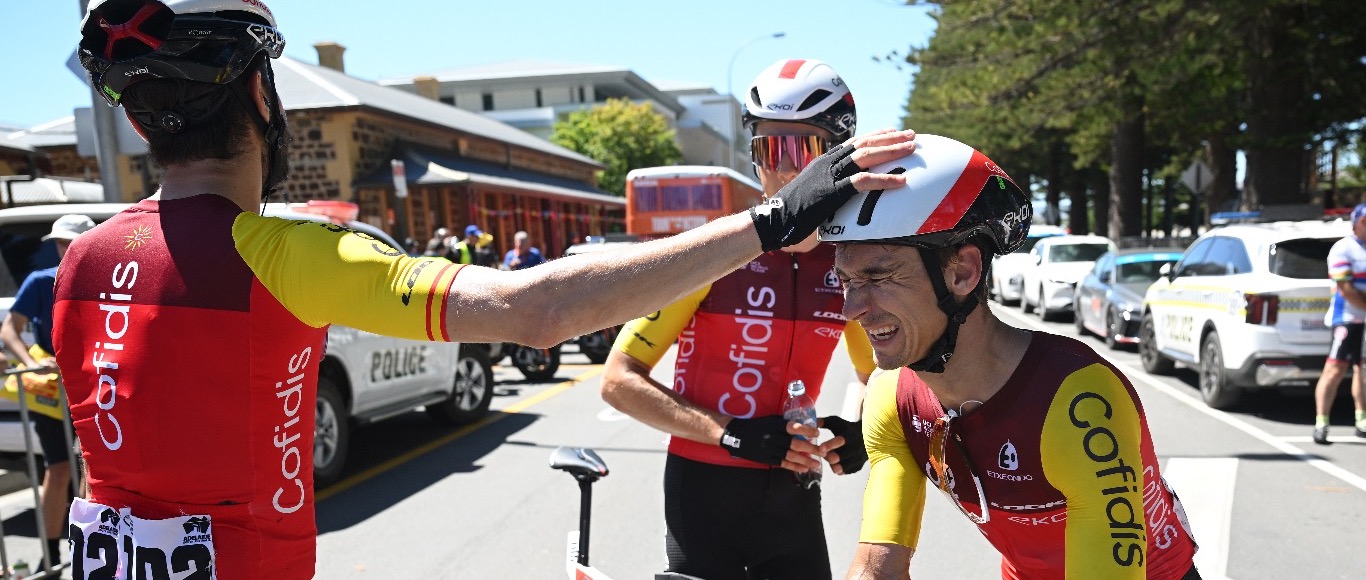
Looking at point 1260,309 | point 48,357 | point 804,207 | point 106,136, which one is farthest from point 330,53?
point 804,207

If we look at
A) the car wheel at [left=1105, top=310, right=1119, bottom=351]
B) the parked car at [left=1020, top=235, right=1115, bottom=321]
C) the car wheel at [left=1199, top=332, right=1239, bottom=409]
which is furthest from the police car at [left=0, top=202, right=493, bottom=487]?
the parked car at [left=1020, top=235, right=1115, bottom=321]

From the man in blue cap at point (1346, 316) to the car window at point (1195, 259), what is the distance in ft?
8.48

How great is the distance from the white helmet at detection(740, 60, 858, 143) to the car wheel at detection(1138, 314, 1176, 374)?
9888 mm

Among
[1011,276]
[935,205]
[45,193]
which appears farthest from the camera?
[1011,276]

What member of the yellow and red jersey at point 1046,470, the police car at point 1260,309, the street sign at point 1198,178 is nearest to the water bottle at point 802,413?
the yellow and red jersey at point 1046,470

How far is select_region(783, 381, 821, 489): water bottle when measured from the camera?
95.4 inches

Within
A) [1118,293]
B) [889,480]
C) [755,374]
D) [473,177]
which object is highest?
[473,177]

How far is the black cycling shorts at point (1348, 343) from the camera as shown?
731cm

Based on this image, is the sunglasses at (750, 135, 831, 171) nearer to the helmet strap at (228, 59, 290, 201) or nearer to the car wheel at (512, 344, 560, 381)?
the helmet strap at (228, 59, 290, 201)

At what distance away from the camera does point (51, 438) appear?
536 centimetres

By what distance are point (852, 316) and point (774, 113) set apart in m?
0.99

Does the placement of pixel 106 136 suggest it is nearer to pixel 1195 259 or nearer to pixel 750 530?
pixel 750 530

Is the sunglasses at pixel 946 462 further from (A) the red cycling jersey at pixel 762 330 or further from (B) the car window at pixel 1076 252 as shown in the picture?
(B) the car window at pixel 1076 252

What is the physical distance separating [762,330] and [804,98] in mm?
692
